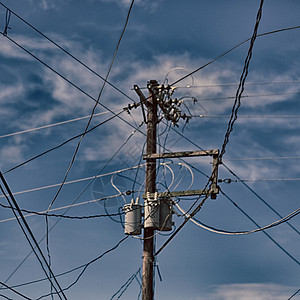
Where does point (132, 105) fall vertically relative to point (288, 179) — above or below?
above

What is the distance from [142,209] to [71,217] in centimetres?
A: 207

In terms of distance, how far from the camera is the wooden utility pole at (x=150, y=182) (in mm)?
15062

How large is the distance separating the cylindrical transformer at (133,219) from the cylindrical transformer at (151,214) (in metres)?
0.22

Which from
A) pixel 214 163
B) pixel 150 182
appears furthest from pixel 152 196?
pixel 214 163

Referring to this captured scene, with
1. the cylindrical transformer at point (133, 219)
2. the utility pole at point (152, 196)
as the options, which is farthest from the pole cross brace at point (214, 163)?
the cylindrical transformer at point (133, 219)

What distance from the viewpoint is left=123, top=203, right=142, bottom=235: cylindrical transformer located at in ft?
51.6

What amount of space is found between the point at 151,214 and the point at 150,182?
867mm

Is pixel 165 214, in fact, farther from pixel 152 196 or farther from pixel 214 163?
pixel 214 163

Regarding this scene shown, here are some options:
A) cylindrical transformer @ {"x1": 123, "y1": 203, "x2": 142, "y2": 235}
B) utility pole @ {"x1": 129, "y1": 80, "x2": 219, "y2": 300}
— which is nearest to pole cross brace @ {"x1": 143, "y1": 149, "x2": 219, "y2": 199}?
utility pole @ {"x1": 129, "y1": 80, "x2": 219, "y2": 300}

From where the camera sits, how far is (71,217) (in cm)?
1471

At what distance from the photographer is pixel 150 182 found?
1588 centimetres

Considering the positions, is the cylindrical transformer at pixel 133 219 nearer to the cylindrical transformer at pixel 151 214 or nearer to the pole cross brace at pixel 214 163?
the cylindrical transformer at pixel 151 214

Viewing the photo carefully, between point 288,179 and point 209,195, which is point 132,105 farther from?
point 288,179

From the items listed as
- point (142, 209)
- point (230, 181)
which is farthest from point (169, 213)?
point (230, 181)
